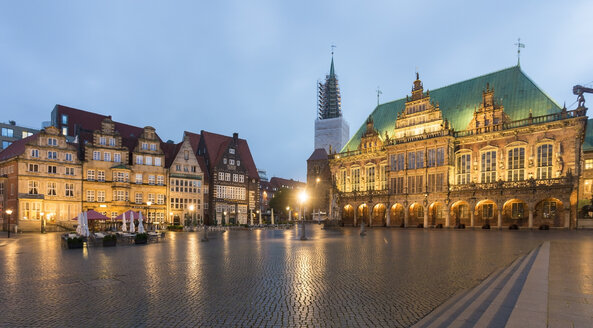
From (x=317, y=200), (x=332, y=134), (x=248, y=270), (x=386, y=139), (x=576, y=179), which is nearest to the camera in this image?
(x=248, y=270)

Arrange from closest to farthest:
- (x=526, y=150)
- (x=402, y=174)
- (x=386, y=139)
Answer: (x=526, y=150) → (x=402, y=174) → (x=386, y=139)

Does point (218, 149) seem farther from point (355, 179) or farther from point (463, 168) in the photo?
point (463, 168)

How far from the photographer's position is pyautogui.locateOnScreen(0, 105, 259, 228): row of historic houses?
145ft

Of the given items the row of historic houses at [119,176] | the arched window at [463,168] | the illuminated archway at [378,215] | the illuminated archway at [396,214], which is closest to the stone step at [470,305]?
the arched window at [463,168]

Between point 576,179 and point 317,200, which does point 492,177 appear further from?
point 317,200

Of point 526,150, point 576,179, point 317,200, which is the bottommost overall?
point 317,200

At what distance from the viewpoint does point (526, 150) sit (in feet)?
145

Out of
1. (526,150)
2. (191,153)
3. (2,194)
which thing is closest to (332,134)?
(191,153)

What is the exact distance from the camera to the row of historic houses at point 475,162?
135 ft

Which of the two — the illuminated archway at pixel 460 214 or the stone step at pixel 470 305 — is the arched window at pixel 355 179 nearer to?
the illuminated archway at pixel 460 214

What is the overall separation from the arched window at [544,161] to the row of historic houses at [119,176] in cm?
4521

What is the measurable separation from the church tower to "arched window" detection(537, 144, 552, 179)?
2506 inches

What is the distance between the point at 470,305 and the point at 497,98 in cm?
5232

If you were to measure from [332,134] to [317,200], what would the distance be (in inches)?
938
